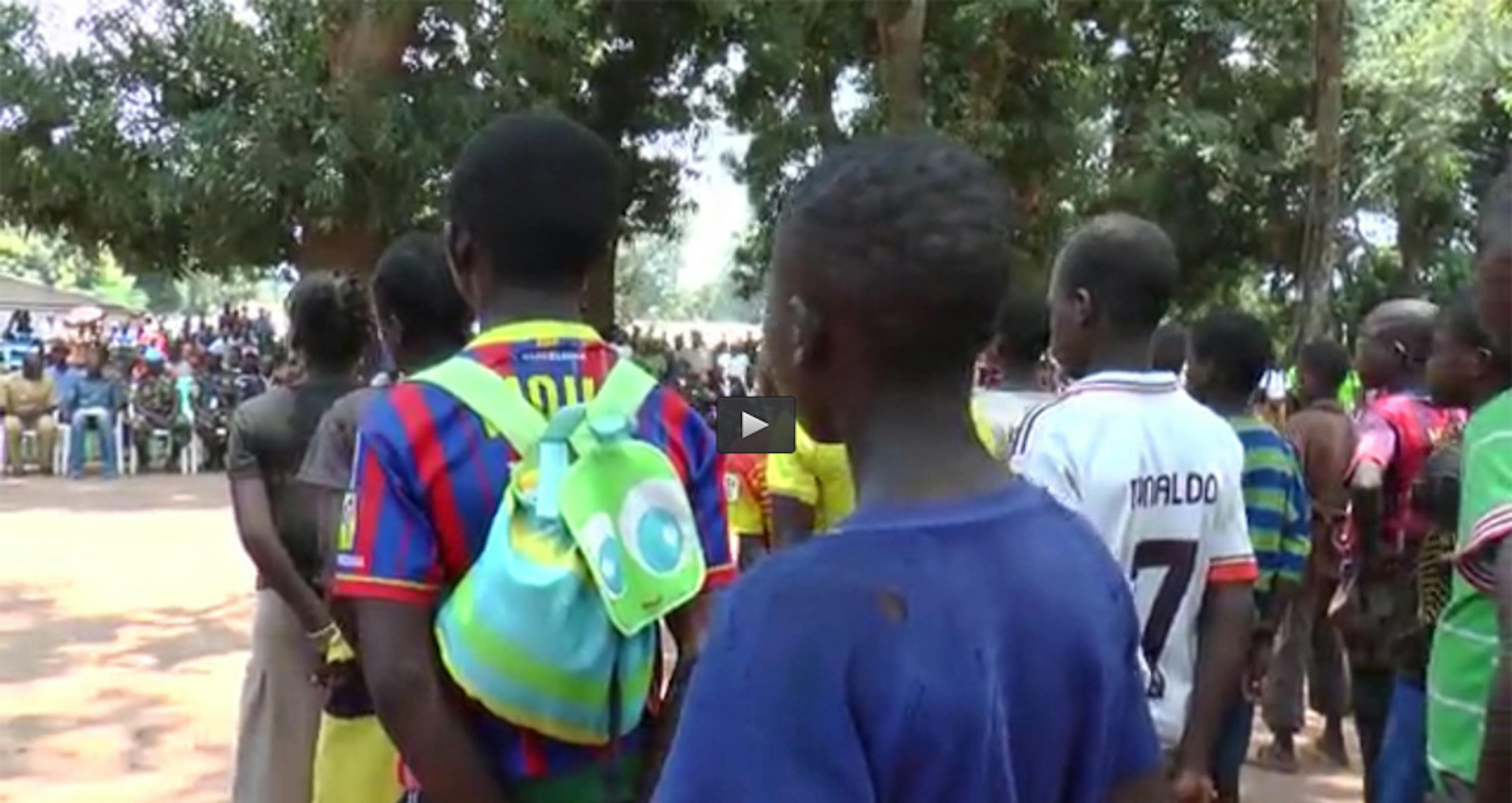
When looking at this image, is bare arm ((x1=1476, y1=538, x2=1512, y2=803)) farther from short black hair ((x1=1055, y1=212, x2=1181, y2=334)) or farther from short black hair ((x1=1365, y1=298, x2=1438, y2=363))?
short black hair ((x1=1365, y1=298, x2=1438, y2=363))

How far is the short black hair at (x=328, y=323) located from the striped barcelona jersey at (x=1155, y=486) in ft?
4.98

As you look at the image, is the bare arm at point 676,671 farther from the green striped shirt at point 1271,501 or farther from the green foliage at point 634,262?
the green foliage at point 634,262

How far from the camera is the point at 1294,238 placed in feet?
75.5

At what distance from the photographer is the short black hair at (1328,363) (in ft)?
20.5

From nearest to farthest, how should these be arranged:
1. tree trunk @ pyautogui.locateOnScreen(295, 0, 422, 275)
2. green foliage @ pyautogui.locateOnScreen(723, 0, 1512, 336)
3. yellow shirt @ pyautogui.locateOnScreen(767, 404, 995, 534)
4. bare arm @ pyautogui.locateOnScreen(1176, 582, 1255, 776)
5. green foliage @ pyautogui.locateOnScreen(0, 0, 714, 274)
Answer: bare arm @ pyautogui.locateOnScreen(1176, 582, 1255, 776), yellow shirt @ pyautogui.locateOnScreen(767, 404, 995, 534), green foliage @ pyautogui.locateOnScreen(0, 0, 714, 274), tree trunk @ pyautogui.locateOnScreen(295, 0, 422, 275), green foliage @ pyautogui.locateOnScreen(723, 0, 1512, 336)

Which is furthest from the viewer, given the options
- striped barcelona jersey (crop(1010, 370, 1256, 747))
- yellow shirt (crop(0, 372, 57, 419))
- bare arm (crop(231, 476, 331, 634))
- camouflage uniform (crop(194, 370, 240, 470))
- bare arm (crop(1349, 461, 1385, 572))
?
camouflage uniform (crop(194, 370, 240, 470))

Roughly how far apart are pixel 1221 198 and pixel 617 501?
21171 mm

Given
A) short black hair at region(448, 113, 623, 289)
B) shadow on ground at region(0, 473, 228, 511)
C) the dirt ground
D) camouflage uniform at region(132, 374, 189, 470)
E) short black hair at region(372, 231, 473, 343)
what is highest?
short black hair at region(448, 113, 623, 289)

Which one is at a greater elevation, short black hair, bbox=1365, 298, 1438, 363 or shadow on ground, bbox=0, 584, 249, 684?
short black hair, bbox=1365, 298, 1438, 363

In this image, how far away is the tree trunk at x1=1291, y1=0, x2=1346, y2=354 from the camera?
10.0m

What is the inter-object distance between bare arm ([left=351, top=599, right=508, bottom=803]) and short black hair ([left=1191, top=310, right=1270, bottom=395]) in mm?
3090

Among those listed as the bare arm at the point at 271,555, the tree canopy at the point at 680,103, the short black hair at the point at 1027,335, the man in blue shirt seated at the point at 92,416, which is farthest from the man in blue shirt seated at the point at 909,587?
the man in blue shirt seated at the point at 92,416

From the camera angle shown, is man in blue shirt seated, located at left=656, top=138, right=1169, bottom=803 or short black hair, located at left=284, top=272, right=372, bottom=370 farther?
short black hair, located at left=284, top=272, right=372, bottom=370

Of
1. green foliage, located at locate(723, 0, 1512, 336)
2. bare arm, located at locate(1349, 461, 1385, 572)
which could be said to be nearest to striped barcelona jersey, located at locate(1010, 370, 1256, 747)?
bare arm, located at locate(1349, 461, 1385, 572)
